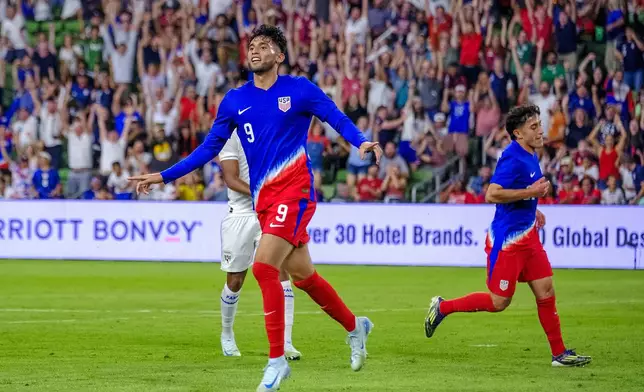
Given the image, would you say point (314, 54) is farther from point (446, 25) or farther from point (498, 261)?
point (498, 261)

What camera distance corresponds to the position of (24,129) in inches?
1113

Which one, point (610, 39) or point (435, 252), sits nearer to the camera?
point (435, 252)

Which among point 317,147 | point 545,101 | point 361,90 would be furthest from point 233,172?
point 361,90

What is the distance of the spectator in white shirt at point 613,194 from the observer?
77.5ft

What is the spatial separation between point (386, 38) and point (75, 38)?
7495 millimetres

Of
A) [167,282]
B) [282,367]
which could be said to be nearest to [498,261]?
[282,367]

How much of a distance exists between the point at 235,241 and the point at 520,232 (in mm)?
2624

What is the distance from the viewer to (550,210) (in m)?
22.6

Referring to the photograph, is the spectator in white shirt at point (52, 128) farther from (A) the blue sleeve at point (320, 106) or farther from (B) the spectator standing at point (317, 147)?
(A) the blue sleeve at point (320, 106)

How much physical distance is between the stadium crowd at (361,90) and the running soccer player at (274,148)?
48.9 feet

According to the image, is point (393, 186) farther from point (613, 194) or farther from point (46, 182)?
point (46, 182)

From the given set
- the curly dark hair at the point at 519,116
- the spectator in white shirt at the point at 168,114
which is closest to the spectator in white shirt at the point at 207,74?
the spectator in white shirt at the point at 168,114

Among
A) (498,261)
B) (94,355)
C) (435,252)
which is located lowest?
(435,252)

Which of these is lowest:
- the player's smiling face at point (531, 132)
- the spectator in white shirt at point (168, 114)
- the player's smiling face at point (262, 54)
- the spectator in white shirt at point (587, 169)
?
the spectator in white shirt at point (587, 169)
